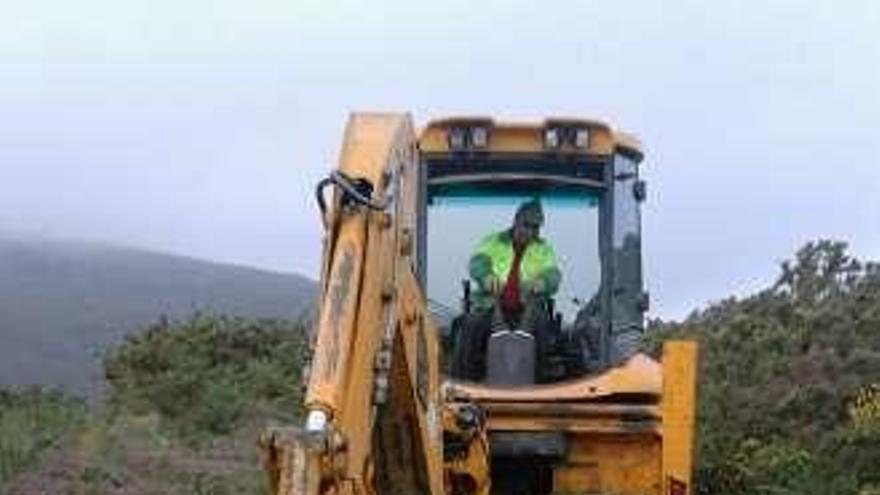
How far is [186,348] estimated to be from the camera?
25.3 meters

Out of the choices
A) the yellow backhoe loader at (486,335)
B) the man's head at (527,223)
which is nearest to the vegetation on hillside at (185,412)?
the yellow backhoe loader at (486,335)

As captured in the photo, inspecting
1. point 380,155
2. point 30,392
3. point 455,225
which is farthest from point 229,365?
point 380,155

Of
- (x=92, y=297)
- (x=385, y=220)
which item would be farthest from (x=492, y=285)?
(x=92, y=297)

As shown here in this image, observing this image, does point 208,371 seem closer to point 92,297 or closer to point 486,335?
point 486,335

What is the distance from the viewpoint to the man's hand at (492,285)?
955cm

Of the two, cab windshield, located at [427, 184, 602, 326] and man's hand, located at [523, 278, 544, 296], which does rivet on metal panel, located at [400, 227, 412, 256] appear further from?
cab windshield, located at [427, 184, 602, 326]

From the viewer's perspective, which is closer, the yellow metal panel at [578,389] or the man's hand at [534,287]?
the yellow metal panel at [578,389]

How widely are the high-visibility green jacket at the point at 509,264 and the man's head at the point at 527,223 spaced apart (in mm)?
29

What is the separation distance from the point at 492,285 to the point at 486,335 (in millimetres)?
224

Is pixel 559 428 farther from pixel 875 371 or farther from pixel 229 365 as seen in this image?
pixel 229 365

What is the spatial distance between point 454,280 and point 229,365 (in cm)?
1535

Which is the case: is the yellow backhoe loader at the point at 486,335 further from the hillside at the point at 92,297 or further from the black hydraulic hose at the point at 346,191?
the hillside at the point at 92,297

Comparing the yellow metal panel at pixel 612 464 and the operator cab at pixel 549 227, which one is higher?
the operator cab at pixel 549 227

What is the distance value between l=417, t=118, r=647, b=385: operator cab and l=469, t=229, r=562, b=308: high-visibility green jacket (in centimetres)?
4
